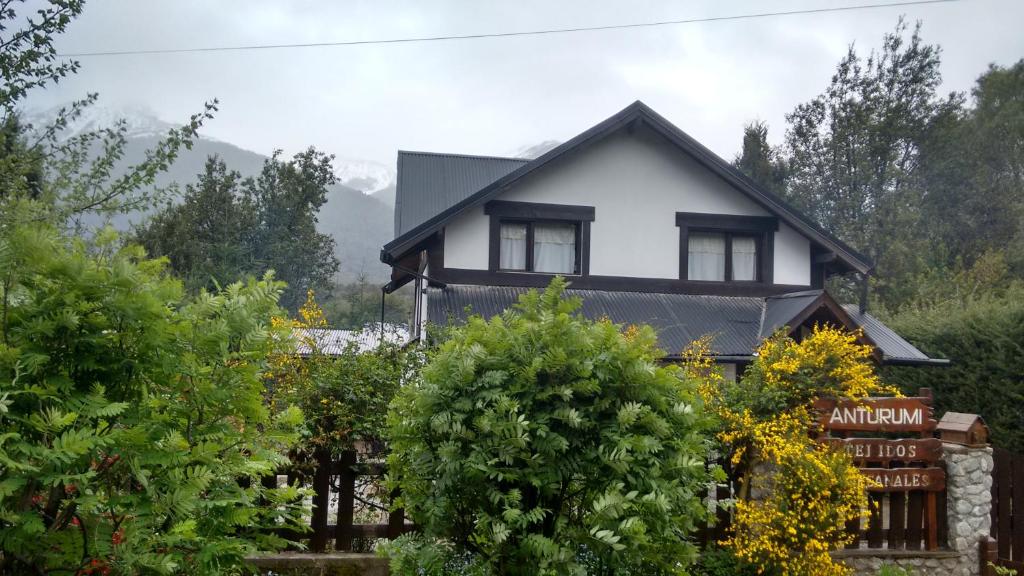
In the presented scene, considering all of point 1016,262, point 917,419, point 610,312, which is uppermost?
point 1016,262

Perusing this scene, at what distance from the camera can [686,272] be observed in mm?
14461

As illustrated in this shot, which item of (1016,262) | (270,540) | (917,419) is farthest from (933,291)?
(270,540)

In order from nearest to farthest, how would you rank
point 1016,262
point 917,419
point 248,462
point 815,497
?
point 248,462
point 815,497
point 917,419
point 1016,262

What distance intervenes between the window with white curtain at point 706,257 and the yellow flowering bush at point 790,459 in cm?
790

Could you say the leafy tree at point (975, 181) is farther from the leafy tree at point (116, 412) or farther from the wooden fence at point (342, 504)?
the leafy tree at point (116, 412)

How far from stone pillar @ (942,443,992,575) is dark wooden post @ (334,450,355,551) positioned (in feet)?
18.9

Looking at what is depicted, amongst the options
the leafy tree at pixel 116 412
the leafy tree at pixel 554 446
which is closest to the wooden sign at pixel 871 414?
the leafy tree at pixel 554 446

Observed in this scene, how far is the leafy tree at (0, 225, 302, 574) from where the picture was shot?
2457 mm

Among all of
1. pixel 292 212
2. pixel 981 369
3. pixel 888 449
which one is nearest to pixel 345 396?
pixel 888 449

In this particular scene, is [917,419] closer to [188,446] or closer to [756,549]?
[756,549]

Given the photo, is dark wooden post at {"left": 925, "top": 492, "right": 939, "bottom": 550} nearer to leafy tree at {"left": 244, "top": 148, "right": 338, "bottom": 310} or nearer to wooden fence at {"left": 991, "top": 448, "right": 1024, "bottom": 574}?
wooden fence at {"left": 991, "top": 448, "right": 1024, "bottom": 574}

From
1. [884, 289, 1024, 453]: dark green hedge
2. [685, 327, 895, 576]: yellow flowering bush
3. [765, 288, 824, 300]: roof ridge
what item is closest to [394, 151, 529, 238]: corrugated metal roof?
[765, 288, 824, 300]: roof ridge

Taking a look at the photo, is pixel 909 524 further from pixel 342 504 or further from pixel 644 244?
pixel 644 244

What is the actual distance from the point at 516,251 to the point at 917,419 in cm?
832
